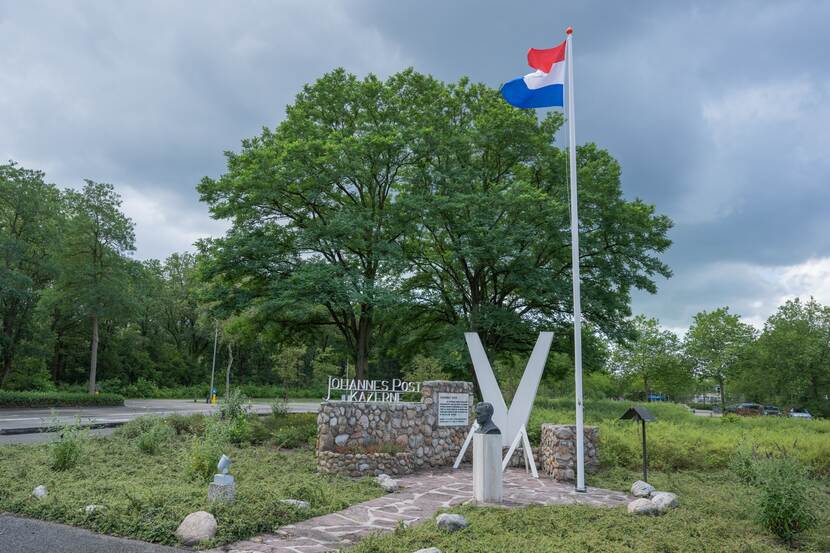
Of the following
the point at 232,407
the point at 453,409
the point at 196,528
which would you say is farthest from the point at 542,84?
the point at 232,407

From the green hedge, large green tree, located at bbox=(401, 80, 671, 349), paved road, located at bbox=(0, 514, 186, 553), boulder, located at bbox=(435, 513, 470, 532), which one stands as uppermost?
large green tree, located at bbox=(401, 80, 671, 349)

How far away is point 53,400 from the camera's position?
27.5m

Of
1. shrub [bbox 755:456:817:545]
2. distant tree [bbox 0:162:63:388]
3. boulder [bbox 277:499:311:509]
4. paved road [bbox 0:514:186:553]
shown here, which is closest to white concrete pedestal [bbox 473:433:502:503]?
boulder [bbox 277:499:311:509]

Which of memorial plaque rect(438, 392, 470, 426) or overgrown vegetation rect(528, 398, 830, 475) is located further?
memorial plaque rect(438, 392, 470, 426)

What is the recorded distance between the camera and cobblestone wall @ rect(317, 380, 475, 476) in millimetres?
10836

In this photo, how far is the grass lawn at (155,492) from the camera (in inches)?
249

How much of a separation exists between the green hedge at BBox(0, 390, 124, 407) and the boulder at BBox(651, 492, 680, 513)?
28798mm

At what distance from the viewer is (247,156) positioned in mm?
18266

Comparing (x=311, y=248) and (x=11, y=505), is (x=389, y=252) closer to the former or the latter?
(x=311, y=248)

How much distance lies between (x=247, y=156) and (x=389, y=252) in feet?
20.0

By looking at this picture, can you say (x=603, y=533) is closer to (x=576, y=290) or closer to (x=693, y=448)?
(x=576, y=290)

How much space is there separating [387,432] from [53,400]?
78.7 feet

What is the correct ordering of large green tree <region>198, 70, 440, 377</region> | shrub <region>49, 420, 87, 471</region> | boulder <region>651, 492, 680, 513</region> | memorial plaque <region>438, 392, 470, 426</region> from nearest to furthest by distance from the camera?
boulder <region>651, 492, 680, 513</region>
shrub <region>49, 420, 87, 471</region>
memorial plaque <region>438, 392, 470, 426</region>
large green tree <region>198, 70, 440, 377</region>

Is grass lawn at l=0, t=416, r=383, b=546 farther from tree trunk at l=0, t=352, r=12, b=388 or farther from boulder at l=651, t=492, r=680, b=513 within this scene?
tree trunk at l=0, t=352, r=12, b=388
